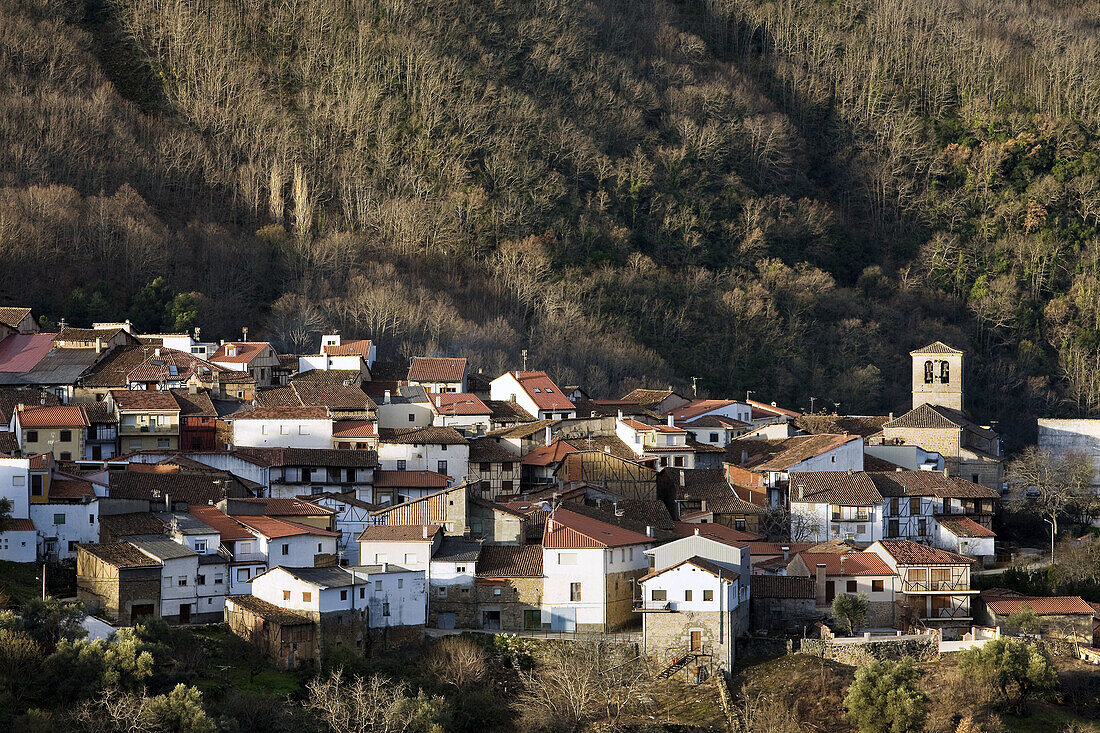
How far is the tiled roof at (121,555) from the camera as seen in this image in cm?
4481

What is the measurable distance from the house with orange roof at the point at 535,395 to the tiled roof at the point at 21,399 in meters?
19.7

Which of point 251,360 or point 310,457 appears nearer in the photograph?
point 310,457

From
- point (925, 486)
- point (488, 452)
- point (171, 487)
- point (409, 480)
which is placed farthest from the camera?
point (488, 452)

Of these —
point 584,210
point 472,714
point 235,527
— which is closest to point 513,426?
point 235,527

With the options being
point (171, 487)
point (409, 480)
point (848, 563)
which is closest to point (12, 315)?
point (171, 487)

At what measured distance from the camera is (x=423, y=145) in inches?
4461

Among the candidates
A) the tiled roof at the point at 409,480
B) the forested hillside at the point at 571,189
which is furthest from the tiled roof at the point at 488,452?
the forested hillside at the point at 571,189

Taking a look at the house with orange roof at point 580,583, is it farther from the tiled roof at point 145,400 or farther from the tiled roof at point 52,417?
the tiled roof at point 145,400

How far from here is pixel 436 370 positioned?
7431 centimetres

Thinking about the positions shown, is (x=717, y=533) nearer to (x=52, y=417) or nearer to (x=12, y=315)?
(x=52, y=417)

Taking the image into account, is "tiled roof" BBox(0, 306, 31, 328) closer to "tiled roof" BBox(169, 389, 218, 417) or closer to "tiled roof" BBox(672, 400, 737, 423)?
"tiled roof" BBox(169, 389, 218, 417)

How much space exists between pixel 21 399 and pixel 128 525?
16.1 m

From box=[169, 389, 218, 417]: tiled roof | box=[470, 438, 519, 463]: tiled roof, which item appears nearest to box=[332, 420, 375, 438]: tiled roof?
box=[470, 438, 519, 463]: tiled roof

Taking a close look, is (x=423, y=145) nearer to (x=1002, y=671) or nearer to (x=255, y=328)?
(x=255, y=328)
